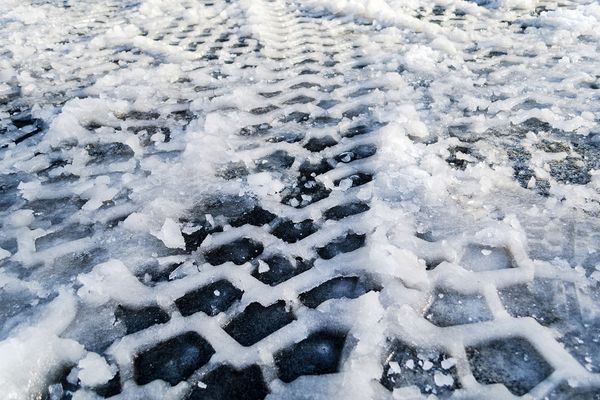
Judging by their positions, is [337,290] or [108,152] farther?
[108,152]

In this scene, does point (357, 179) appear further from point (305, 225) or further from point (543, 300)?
point (543, 300)

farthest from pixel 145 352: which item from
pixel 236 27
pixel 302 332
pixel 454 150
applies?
pixel 236 27

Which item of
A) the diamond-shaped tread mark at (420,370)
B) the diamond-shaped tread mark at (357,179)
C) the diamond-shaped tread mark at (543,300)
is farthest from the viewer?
the diamond-shaped tread mark at (357,179)

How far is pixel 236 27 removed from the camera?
A: 4.50 m

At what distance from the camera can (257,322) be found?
1.53 meters

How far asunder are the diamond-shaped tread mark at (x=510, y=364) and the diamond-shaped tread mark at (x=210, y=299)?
778 millimetres

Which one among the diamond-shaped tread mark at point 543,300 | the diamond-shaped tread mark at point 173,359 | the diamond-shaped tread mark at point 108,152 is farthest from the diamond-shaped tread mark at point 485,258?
the diamond-shaped tread mark at point 108,152

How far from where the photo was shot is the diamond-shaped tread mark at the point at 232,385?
1.32 metres

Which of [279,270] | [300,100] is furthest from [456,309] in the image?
[300,100]

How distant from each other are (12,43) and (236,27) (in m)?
1.97

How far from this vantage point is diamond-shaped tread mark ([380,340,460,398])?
1300mm

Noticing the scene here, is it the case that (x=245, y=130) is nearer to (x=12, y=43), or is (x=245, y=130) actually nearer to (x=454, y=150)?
(x=454, y=150)

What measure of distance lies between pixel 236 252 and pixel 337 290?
1.44 ft

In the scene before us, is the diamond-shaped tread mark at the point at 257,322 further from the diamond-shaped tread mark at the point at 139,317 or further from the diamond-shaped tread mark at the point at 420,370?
Result: the diamond-shaped tread mark at the point at 420,370
